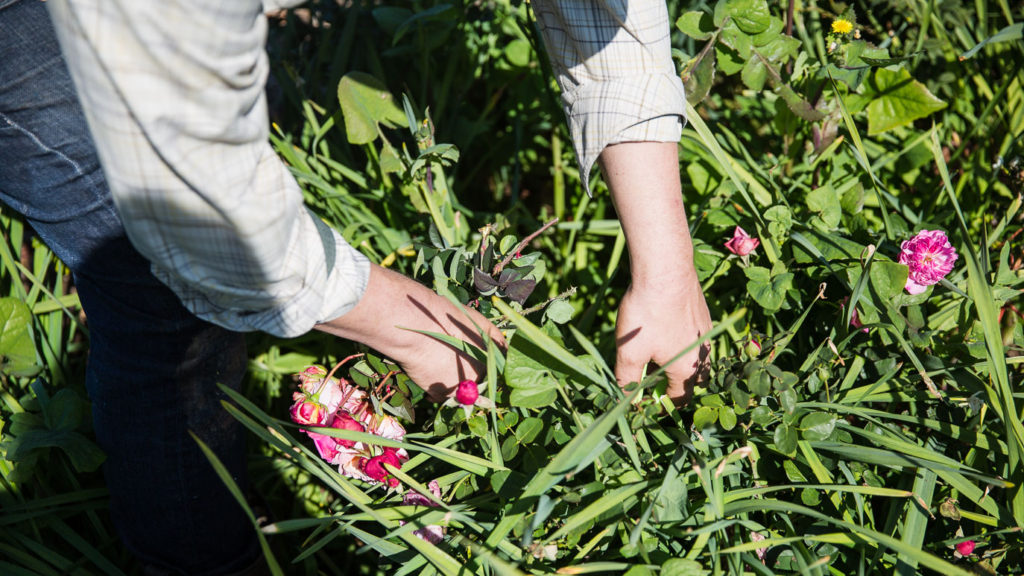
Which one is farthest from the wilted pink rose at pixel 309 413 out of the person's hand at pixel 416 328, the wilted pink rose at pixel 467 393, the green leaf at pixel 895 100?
the green leaf at pixel 895 100

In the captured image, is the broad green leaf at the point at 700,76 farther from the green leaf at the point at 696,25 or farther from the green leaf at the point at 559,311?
the green leaf at the point at 559,311

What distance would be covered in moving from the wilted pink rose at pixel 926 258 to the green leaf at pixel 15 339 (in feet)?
5.09

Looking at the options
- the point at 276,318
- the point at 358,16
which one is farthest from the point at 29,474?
the point at 358,16

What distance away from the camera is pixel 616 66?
A: 1021 millimetres

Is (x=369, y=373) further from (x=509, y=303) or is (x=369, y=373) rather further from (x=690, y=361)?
(x=690, y=361)

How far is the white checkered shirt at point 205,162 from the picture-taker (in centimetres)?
58

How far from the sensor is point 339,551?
4.53 feet

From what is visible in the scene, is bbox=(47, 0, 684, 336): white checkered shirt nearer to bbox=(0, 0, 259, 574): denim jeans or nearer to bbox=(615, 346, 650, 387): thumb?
bbox=(0, 0, 259, 574): denim jeans

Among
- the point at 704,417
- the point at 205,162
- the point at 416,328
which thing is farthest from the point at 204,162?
the point at 704,417

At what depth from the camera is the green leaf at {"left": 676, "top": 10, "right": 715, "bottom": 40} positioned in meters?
1.31

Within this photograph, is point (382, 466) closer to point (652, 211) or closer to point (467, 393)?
point (467, 393)

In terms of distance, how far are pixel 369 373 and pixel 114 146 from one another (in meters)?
0.54

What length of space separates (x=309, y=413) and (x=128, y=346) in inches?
11.0

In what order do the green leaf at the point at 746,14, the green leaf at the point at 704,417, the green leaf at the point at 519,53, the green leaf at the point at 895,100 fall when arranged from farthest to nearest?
1. the green leaf at the point at 519,53
2. the green leaf at the point at 895,100
3. the green leaf at the point at 746,14
4. the green leaf at the point at 704,417
